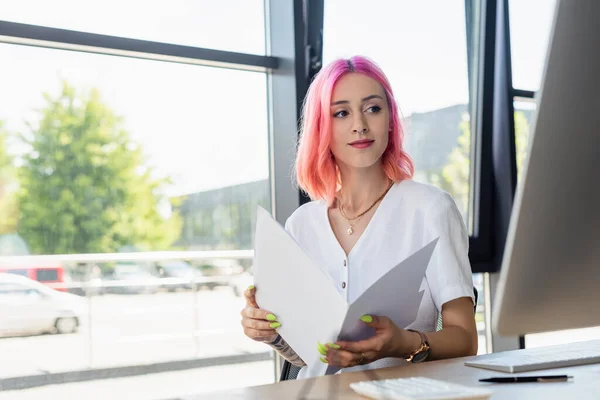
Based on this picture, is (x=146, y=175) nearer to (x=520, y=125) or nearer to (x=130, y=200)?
(x=130, y=200)

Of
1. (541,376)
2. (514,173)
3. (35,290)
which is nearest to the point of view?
(541,376)

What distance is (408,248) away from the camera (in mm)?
1770

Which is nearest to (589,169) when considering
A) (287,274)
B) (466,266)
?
(287,274)

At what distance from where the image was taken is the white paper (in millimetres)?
1161

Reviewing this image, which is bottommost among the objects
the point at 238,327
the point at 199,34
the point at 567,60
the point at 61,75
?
the point at 238,327

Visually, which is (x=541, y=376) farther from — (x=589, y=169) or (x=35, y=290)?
(x=35, y=290)

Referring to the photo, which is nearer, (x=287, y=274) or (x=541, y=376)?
(x=541, y=376)

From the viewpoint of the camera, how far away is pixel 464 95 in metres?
3.67

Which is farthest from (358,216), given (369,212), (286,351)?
(286,351)

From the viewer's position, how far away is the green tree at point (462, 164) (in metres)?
3.62

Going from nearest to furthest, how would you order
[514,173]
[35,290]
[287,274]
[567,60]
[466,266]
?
1. [567,60]
2. [287,274]
3. [466,266]
4. [35,290]
5. [514,173]

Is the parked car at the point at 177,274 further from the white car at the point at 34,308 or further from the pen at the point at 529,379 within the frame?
the pen at the point at 529,379

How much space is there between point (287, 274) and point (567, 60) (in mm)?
749

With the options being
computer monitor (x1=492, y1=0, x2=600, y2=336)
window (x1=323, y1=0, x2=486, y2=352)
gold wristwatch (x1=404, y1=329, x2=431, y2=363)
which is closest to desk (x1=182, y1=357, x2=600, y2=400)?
gold wristwatch (x1=404, y1=329, x2=431, y2=363)
